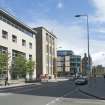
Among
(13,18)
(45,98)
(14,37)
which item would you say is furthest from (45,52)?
(45,98)

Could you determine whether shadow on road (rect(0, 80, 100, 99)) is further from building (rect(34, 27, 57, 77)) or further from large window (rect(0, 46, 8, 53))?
building (rect(34, 27, 57, 77))

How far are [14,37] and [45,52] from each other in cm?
3717

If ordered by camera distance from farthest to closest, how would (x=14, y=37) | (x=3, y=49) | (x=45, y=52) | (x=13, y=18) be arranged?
(x=45, y=52), (x=14, y=37), (x=13, y=18), (x=3, y=49)

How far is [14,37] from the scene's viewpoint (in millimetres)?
83688

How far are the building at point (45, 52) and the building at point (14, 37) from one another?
14956 mm

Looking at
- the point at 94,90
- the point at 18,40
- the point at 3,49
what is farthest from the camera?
the point at 18,40

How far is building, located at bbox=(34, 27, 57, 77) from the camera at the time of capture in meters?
116

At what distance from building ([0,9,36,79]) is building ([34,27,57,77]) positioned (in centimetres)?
1496

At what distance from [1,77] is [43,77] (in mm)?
25627

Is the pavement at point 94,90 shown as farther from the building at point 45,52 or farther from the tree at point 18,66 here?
the building at point 45,52

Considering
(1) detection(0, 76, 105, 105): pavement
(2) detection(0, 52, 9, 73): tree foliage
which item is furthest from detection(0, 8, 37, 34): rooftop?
(1) detection(0, 76, 105, 105): pavement

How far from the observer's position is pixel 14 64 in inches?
3086

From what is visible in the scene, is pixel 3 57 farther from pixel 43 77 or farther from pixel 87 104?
pixel 87 104

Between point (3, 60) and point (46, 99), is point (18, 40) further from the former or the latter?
point (46, 99)
